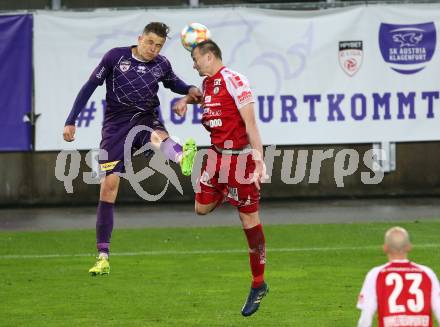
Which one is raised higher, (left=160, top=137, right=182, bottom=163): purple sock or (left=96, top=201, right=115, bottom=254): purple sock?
(left=160, top=137, right=182, bottom=163): purple sock

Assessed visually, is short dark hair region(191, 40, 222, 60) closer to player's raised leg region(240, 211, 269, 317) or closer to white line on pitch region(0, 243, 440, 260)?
player's raised leg region(240, 211, 269, 317)

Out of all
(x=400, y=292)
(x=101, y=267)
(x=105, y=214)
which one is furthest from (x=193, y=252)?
(x=400, y=292)

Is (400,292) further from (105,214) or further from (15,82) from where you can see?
(15,82)

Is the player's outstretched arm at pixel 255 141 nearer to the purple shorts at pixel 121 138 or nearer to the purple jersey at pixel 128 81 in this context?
the purple jersey at pixel 128 81

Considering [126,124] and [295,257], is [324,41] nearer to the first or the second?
[295,257]

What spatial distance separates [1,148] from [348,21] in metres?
6.19

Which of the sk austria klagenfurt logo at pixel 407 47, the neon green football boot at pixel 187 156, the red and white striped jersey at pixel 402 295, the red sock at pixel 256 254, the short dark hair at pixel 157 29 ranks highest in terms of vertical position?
the short dark hair at pixel 157 29

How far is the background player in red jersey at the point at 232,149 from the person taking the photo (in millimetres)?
10742

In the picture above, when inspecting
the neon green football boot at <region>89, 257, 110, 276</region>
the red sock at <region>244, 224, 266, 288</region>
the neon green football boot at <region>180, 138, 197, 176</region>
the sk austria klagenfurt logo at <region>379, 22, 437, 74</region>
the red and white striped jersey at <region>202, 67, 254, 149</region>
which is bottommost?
the neon green football boot at <region>89, 257, 110, 276</region>

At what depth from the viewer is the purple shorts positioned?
1184cm

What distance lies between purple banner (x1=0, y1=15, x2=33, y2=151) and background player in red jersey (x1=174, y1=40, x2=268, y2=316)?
10.1 metres

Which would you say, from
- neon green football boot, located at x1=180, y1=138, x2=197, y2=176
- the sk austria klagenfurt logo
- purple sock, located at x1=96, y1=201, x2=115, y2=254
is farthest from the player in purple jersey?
the sk austria klagenfurt logo

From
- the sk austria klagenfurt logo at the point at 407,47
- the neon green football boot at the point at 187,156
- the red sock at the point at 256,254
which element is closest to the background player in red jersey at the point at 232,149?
the red sock at the point at 256,254

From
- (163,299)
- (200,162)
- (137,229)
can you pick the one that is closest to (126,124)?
(163,299)
